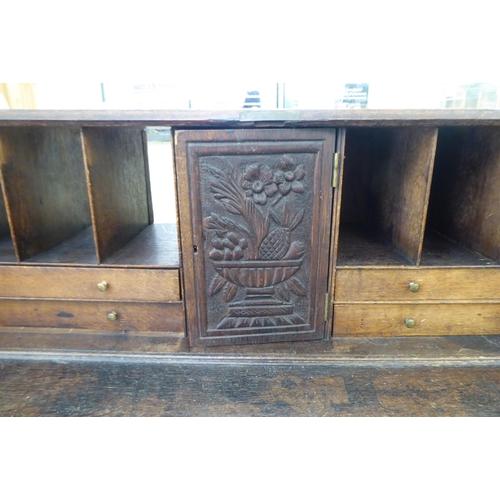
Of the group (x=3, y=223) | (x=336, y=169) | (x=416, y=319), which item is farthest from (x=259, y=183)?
(x=3, y=223)

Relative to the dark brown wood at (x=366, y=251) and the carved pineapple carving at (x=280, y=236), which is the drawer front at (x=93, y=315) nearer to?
the carved pineapple carving at (x=280, y=236)

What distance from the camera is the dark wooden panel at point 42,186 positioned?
107 cm

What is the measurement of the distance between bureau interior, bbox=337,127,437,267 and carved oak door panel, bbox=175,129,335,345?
7.0 inches

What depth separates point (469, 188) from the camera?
1202 millimetres

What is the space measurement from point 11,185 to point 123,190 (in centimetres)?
33

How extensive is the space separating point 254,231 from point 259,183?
5.5 inches

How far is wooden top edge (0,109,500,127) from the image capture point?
902 mm

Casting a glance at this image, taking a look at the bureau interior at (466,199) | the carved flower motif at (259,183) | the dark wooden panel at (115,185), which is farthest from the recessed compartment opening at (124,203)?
the bureau interior at (466,199)

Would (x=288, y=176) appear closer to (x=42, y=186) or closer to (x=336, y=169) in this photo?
(x=336, y=169)

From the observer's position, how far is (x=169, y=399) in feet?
3.07

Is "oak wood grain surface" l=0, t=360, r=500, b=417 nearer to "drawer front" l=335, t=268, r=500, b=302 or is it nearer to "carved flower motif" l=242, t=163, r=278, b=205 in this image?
"drawer front" l=335, t=268, r=500, b=302

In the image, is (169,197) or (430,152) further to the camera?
(169,197)
